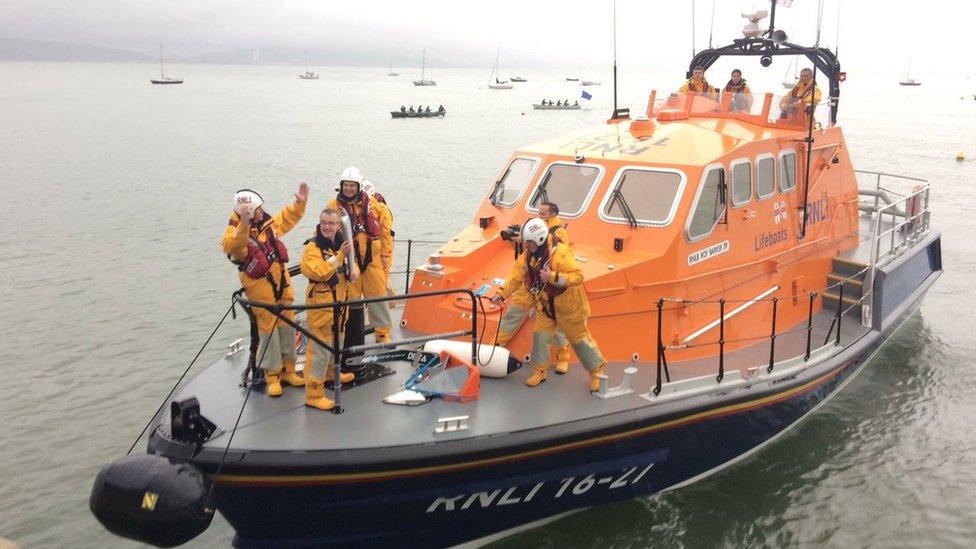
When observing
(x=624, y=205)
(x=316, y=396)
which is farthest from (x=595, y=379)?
(x=316, y=396)

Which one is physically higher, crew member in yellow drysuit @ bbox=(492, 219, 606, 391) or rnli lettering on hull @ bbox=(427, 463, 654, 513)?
crew member in yellow drysuit @ bbox=(492, 219, 606, 391)

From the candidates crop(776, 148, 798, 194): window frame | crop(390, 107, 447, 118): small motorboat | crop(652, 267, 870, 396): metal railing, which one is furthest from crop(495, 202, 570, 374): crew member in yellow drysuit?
crop(390, 107, 447, 118): small motorboat

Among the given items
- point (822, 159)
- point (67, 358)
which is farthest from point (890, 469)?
point (67, 358)

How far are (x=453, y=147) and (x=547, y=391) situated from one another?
29.2m

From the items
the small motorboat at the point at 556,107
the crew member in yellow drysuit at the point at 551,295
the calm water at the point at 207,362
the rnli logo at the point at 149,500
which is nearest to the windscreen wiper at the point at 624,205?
the crew member in yellow drysuit at the point at 551,295

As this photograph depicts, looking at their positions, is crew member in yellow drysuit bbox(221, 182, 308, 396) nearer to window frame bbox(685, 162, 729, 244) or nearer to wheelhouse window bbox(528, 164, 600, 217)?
wheelhouse window bbox(528, 164, 600, 217)

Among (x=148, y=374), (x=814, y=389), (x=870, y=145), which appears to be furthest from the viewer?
(x=870, y=145)

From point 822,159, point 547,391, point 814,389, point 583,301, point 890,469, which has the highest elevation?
point 822,159

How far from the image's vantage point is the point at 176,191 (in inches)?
792

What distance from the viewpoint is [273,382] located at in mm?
5062

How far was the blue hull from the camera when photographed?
4402mm

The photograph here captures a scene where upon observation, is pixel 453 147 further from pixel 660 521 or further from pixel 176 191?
pixel 660 521

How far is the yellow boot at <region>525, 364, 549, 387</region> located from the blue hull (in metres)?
0.63

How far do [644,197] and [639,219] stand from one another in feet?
0.65
